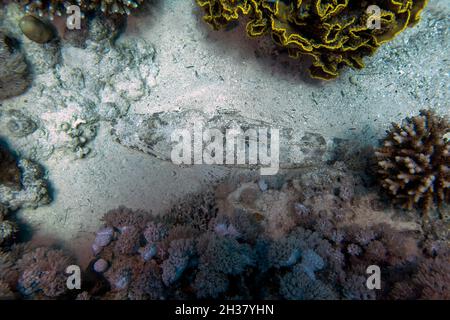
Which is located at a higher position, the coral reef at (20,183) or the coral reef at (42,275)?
the coral reef at (20,183)

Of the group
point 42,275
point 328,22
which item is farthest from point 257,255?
point 328,22

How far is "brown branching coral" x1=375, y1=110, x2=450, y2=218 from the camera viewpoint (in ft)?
12.9

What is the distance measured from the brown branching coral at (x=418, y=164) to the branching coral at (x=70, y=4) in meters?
A: 4.86

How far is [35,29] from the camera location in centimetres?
446

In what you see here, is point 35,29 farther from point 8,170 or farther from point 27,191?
point 27,191

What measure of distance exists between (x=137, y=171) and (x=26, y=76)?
97.5 inches

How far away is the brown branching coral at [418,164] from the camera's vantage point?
3924 millimetres

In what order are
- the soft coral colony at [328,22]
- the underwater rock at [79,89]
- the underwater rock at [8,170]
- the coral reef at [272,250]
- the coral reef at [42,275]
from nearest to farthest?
the coral reef at [272,250], the coral reef at [42,275], the soft coral colony at [328,22], the underwater rock at [8,170], the underwater rock at [79,89]

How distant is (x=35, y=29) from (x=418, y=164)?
6146 millimetres

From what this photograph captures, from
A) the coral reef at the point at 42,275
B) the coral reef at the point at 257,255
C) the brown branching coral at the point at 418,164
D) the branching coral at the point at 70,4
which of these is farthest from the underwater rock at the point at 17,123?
the brown branching coral at the point at 418,164

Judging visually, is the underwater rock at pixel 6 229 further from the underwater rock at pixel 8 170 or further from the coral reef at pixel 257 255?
the underwater rock at pixel 8 170

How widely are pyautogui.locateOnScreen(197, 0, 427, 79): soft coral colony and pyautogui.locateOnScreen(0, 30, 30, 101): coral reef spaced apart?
3.16 meters
